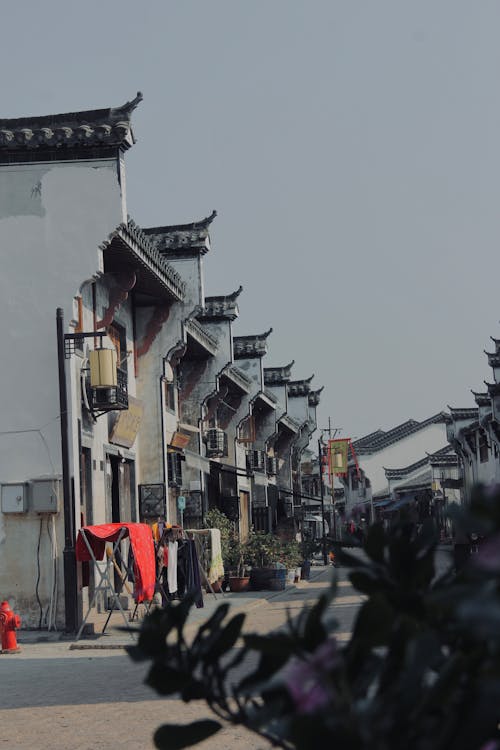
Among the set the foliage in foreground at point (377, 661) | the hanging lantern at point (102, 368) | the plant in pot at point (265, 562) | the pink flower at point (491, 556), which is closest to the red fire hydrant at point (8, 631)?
the hanging lantern at point (102, 368)

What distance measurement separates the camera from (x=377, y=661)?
5.40ft

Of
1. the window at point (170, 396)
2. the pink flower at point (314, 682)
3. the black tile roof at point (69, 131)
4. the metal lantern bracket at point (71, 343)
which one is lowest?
the pink flower at point (314, 682)

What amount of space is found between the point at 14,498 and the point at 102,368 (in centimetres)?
263

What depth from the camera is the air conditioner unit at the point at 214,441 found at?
33.3 metres

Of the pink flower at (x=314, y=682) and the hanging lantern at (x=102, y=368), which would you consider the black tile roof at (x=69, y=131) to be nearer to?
the hanging lantern at (x=102, y=368)

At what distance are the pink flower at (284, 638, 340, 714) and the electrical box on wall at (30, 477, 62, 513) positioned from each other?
1780cm

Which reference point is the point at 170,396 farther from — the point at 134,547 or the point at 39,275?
the point at 134,547

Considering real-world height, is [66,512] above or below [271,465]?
below

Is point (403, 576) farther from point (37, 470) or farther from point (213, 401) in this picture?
point (213, 401)

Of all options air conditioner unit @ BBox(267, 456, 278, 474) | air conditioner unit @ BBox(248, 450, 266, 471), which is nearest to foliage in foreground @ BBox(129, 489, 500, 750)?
air conditioner unit @ BBox(248, 450, 266, 471)

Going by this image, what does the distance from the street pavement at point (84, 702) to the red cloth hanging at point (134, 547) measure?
798 millimetres

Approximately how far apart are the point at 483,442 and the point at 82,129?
130 ft

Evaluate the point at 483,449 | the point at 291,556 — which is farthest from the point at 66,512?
the point at 483,449

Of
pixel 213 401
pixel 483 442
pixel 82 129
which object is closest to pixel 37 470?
pixel 82 129
